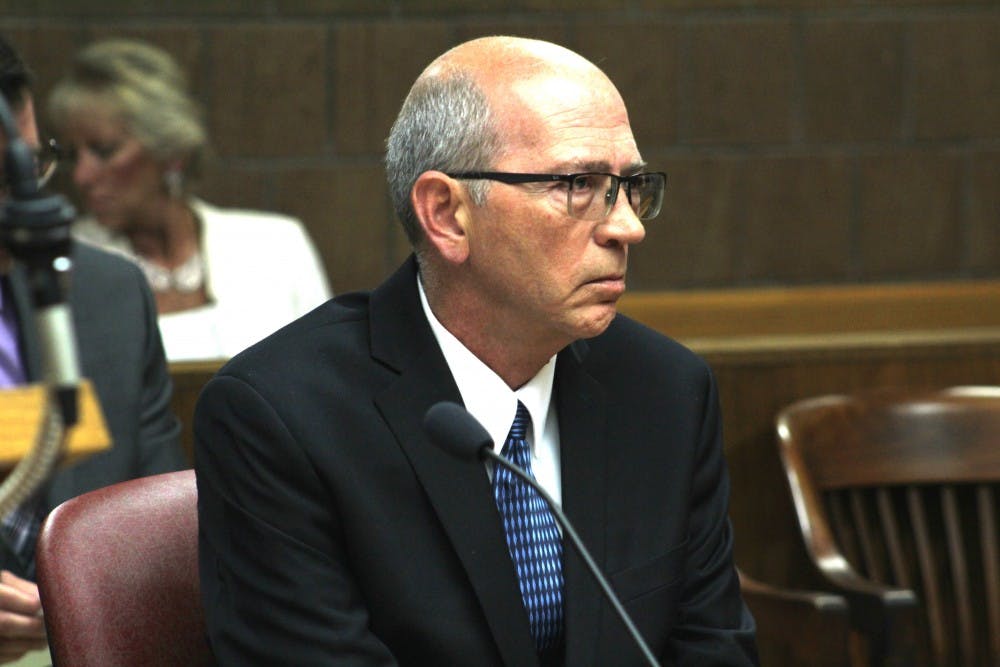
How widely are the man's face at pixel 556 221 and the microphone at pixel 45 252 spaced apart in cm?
91

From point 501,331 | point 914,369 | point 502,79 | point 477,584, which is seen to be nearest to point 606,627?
point 477,584

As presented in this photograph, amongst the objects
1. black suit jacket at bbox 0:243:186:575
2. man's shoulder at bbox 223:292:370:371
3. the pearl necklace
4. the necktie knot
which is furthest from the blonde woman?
the necktie knot

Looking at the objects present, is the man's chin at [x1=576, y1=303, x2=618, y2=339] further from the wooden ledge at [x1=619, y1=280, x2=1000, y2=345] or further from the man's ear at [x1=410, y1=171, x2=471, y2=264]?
the wooden ledge at [x1=619, y1=280, x2=1000, y2=345]

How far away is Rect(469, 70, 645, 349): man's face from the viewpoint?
1.81 meters

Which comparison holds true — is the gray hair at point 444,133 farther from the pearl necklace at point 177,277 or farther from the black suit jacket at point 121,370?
the pearl necklace at point 177,277

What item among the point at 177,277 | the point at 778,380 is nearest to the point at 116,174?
the point at 177,277

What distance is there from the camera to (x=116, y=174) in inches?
154

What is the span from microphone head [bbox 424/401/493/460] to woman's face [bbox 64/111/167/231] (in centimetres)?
266

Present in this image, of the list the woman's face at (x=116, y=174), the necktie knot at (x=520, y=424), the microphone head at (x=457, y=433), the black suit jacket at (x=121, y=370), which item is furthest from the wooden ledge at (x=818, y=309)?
the microphone head at (x=457, y=433)

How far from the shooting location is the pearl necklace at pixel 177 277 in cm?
378

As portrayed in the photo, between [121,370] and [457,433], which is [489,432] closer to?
[457,433]

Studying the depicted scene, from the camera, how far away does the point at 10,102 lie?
2.15m

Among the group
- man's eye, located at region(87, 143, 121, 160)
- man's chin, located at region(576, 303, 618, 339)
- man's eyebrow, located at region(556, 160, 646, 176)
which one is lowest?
man's eye, located at region(87, 143, 121, 160)

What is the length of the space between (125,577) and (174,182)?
2345 millimetres
